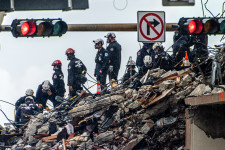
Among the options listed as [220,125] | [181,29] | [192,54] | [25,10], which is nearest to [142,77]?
[192,54]

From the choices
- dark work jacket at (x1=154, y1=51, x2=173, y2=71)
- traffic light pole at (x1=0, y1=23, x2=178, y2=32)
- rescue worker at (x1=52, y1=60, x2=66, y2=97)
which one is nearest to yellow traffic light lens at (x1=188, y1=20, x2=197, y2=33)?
traffic light pole at (x1=0, y1=23, x2=178, y2=32)

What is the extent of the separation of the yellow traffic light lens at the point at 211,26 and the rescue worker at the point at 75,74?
35.9ft

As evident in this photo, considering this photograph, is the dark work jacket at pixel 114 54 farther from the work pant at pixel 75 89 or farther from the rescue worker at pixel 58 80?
the rescue worker at pixel 58 80

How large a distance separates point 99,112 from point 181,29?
695 centimetres

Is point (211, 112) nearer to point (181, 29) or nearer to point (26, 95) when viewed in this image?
point (181, 29)

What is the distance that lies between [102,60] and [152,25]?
906 cm

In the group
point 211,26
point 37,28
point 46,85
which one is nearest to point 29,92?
point 46,85

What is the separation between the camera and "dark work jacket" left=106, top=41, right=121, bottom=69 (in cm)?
2295

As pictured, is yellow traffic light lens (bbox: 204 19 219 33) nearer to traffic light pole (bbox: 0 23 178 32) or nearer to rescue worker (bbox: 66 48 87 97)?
traffic light pole (bbox: 0 23 178 32)

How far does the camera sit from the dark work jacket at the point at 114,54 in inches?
904

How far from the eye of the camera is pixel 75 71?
24.2m

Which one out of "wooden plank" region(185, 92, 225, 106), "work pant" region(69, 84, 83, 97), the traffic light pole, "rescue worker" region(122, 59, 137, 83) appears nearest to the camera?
"wooden plank" region(185, 92, 225, 106)

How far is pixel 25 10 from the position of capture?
1220 cm

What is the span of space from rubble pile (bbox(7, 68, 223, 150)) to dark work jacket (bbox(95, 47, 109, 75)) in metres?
1.60
